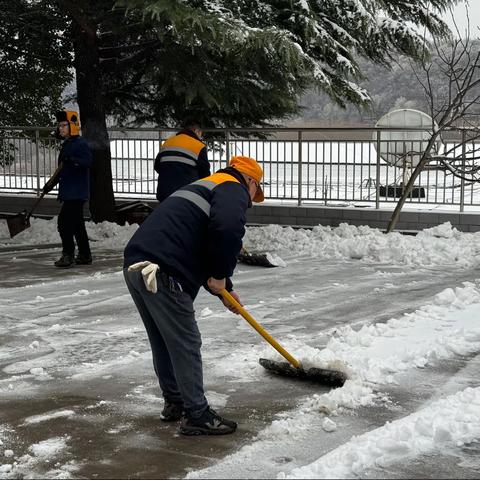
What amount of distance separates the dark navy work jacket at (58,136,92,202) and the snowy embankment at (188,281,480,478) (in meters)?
4.82

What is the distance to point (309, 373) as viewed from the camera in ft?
18.9

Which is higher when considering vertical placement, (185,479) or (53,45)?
(53,45)

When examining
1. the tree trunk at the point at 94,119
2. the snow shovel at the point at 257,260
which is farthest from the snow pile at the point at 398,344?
the tree trunk at the point at 94,119

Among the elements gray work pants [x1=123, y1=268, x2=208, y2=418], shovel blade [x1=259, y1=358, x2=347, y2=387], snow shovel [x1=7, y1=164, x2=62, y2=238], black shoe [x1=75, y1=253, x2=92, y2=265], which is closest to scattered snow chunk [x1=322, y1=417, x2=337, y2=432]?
gray work pants [x1=123, y1=268, x2=208, y2=418]

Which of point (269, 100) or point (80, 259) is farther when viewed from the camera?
point (269, 100)

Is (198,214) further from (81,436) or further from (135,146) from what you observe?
(135,146)

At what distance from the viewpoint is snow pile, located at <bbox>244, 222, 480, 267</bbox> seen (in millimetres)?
11391

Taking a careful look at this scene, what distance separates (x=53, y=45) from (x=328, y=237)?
5.87 m

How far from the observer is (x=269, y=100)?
13938 millimetres

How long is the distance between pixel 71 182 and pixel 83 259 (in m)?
1.08

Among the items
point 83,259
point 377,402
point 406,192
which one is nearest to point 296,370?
point 377,402

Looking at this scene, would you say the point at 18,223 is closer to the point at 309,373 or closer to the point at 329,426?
the point at 309,373

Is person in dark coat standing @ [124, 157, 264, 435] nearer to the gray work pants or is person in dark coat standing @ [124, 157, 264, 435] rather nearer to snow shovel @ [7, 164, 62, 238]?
the gray work pants

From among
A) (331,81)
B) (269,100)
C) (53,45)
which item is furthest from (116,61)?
(331,81)
